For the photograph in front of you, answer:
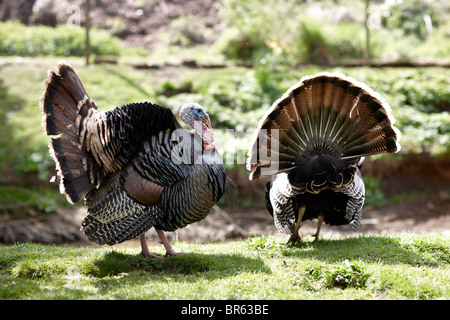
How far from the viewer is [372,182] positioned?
11312mm

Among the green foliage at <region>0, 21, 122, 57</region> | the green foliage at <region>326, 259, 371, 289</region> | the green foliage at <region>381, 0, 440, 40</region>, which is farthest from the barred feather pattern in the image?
the green foliage at <region>381, 0, 440, 40</region>

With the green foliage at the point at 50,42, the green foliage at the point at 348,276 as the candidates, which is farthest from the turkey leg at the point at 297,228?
the green foliage at the point at 50,42

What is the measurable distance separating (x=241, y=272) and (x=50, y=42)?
45.9ft

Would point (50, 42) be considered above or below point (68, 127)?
above

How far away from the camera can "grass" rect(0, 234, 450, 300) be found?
4.73m

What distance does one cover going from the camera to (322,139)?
624 centimetres

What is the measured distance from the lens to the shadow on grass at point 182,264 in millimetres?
5488

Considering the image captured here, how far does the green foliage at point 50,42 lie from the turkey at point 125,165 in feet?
37.7

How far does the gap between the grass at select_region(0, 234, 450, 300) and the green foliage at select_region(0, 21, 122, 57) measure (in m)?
11.5

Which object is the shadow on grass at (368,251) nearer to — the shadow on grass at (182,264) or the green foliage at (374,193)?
the shadow on grass at (182,264)

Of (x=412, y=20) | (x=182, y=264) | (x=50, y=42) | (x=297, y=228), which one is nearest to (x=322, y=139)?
(x=297, y=228)

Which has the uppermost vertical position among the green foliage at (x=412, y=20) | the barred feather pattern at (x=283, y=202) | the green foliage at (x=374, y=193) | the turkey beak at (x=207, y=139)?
the green foliage at (x=412, y=20)

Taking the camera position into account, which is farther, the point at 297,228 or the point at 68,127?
the point at 297,228

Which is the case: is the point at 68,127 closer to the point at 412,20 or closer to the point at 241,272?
the point at 241,272
